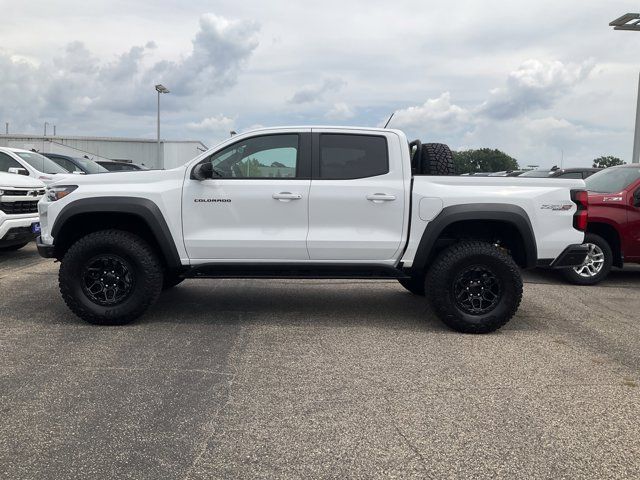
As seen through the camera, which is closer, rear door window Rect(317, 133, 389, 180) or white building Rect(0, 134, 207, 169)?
rear door window Rect(317, 133, 389, 180)

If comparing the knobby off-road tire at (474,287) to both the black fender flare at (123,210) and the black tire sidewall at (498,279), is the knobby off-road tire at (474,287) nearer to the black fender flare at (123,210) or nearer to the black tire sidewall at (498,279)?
the black tire sidewall at (498,279)

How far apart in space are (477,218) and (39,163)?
9.36 metres

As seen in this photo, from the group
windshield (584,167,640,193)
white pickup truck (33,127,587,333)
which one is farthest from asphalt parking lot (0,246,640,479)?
windshield (584,167,640,193)

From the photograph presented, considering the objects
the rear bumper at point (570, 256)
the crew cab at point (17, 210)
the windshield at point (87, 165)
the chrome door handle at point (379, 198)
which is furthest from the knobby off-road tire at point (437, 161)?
the windshield at point (87, 165)

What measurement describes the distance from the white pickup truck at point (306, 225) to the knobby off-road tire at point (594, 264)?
260cm

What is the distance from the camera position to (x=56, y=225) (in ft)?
17.1

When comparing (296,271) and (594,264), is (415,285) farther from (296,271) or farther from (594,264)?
(594,264)

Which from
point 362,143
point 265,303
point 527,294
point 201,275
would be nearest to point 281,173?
point 362,143

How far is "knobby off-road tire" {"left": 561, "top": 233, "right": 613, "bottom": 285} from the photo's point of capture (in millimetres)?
7672

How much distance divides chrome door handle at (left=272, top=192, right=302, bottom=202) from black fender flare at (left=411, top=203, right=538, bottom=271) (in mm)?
1225

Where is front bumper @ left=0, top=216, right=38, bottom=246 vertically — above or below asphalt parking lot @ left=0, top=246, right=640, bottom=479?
above

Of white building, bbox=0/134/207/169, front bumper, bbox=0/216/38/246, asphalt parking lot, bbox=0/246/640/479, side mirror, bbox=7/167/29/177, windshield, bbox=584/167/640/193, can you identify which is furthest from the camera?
white building, bbox=0/134/207/169

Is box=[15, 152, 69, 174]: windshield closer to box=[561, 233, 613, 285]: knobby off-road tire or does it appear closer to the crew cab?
the crew cab

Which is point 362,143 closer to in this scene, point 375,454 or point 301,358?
point 301,358
